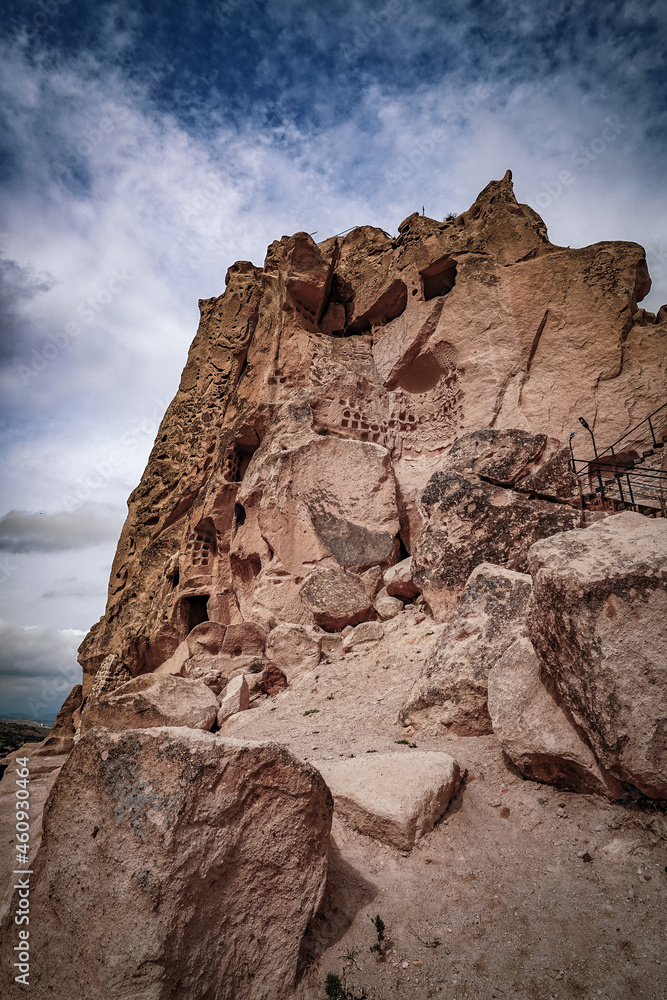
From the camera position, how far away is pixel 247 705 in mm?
7969

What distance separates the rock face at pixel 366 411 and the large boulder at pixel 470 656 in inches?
79.6

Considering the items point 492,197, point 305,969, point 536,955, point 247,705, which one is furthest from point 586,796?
point 492,197

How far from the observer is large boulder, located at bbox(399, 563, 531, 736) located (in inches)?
182

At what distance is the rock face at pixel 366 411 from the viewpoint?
1078cm

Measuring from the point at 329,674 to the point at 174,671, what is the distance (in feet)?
18.2

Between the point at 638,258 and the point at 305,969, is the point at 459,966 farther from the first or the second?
the point at 638,258

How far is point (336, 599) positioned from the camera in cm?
957

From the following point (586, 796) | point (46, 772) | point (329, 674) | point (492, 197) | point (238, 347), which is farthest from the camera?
point (238, 347)

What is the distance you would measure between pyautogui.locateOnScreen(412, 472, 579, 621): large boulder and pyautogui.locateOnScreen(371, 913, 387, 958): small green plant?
472 centimetres

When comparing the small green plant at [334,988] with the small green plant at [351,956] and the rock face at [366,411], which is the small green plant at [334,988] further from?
the rock face at [366,411]

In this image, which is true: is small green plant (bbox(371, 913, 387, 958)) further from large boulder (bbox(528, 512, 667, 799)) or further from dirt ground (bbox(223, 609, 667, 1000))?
large boulder (bbox(528, 512, 667, 799))

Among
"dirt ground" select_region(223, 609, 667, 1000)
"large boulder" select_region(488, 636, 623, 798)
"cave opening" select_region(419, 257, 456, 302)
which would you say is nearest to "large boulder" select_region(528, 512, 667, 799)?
"large boulder" select_region(488, 636, 623, 798)

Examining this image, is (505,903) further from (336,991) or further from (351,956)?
(336,991)

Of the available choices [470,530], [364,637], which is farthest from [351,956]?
[364,637]
